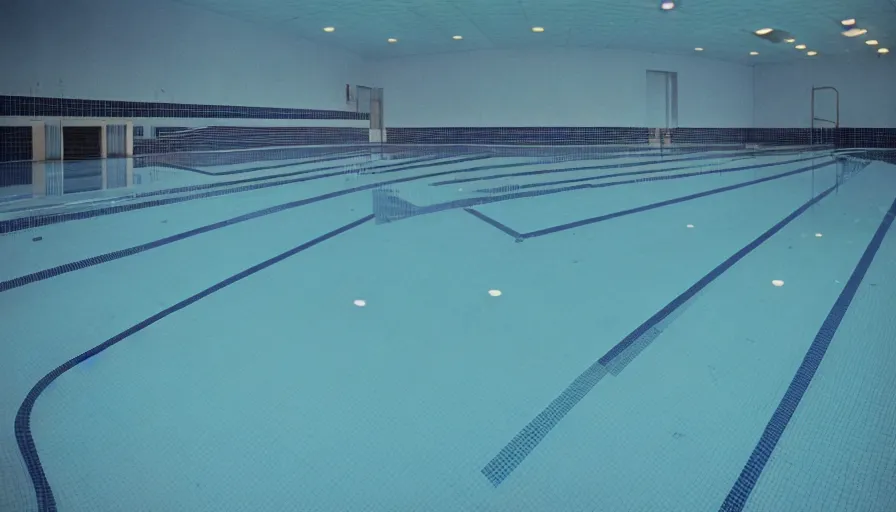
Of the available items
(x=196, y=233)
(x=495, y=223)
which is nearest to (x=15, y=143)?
(x=196, y=233)

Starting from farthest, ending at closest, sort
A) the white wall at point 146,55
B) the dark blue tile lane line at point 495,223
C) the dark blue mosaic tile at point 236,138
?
1. the dark blue mosaic tile at point 236,138
2. the white wall at point 146,55
3. the dark blue tile lane line at point 495,223

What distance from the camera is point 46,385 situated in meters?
1.23

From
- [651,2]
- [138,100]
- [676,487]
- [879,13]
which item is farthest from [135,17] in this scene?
[879,13]

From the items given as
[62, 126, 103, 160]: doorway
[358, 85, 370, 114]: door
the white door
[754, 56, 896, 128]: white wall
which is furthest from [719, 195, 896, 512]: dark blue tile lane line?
[754, 56, 896, 128]: white wall

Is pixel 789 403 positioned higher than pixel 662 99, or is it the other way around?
pixel 662 99

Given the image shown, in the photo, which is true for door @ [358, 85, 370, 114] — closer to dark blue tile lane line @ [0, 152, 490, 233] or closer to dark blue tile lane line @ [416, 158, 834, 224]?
dark blue tile lane line @ [0, 152, 490, 233]

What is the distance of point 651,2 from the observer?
7.25 meters

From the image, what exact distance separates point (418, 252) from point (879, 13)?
7989 mm

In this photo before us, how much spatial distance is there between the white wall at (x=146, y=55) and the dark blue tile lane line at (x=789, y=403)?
24.0 feet

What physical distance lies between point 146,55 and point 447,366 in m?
7.76

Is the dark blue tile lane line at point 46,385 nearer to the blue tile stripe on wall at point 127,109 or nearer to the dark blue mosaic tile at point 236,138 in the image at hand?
the blue tile stripe on wall at point 127,109

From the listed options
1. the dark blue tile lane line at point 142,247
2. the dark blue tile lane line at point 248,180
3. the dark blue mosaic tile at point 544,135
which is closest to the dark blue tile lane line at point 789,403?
the dark blue tile lane line at point 142,247

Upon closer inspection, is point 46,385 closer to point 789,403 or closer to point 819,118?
point 789,403

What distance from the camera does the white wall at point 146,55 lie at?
6.40 metres
